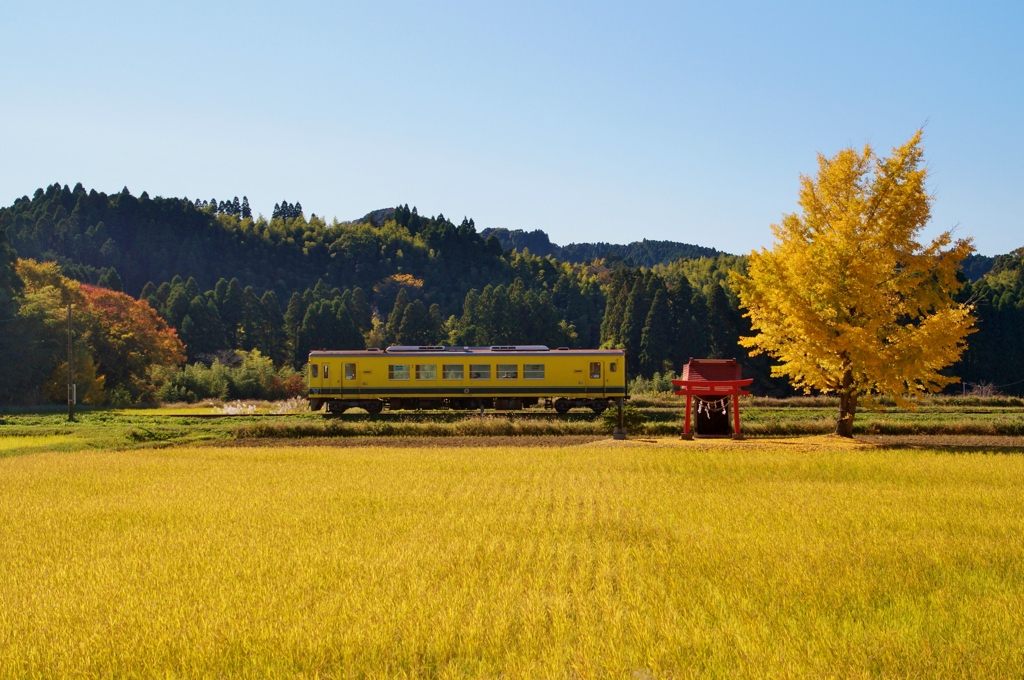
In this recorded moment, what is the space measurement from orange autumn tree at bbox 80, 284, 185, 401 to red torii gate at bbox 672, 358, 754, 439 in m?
37.9

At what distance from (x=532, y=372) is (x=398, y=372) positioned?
19.0 ft

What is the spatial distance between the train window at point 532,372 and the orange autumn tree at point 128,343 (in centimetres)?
2666

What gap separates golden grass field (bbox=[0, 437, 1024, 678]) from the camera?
6523 mm

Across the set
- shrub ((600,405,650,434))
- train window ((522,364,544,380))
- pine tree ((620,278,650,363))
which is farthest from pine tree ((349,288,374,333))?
shrub ((600,405,650,434))

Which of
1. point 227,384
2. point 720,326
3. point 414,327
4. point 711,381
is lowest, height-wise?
point 227,384

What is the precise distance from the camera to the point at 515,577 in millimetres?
8680

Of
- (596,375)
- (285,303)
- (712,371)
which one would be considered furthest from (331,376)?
(285,303)

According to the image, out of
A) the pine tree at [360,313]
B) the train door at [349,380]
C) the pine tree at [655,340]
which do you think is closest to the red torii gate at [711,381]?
the train door at [349,380]

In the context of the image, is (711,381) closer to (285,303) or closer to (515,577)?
(515,577)

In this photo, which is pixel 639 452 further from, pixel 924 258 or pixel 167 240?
pixel 167 240

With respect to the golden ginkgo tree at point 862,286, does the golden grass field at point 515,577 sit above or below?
below

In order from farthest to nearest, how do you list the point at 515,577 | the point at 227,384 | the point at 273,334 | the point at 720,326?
the point at 273,334
the point at 720,326
the point at 227,384
the point at 515,577

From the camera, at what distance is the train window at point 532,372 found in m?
Answer: 38.3

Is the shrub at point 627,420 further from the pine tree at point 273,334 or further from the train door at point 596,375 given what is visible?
the pine tree at point 273,334
